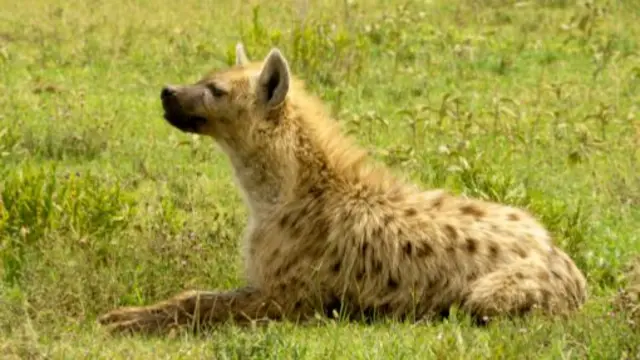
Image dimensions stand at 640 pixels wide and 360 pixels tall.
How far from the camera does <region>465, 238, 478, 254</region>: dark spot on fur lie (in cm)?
580

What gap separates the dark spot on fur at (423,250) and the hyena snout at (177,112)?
1.05 metres

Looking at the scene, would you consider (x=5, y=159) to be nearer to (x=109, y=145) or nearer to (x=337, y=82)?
(x=109, y=145)

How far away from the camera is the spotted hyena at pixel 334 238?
5.75 m

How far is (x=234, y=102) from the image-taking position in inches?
245

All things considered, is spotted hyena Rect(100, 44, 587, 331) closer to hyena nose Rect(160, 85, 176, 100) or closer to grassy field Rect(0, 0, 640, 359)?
hyena nose Rect(160, 85, 176, 100)

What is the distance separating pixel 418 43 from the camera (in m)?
11.9

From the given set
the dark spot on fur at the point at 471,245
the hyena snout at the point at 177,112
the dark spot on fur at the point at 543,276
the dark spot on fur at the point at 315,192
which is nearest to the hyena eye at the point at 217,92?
the hyena snout at the point at 177,112

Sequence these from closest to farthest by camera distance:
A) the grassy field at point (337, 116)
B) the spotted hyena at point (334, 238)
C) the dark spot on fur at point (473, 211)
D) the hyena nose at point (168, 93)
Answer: the grassy field at point (337, 116)
the spotted hyena at point (334, 238)
the dark spot on fur at point (473, 211)
the hyena nose at point (168, 93)

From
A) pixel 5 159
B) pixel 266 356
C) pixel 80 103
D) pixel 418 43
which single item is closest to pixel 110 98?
pixel 80 103

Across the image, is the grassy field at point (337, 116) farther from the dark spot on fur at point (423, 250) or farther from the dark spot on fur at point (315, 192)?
the dark spot on fur at point (315, 192)

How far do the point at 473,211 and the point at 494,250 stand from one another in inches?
8.8

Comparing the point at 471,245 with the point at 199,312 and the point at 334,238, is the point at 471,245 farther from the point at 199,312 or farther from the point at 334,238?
the point at 199,312

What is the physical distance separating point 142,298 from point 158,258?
0.65ft

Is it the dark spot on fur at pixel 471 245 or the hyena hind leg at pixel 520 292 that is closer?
the hyena hind leg at pixel 520 292
